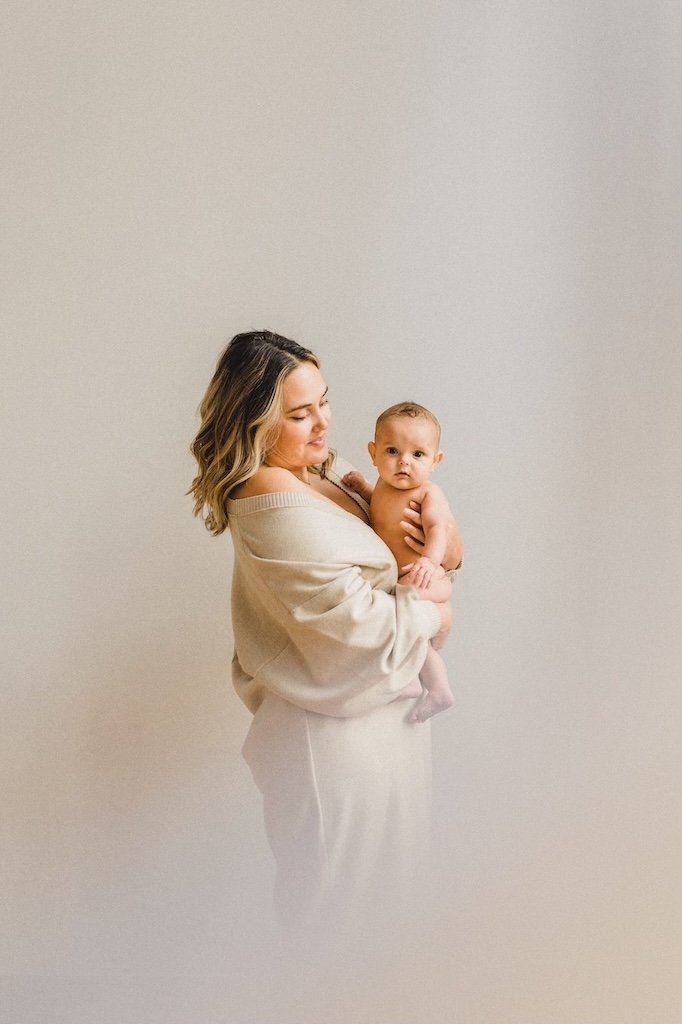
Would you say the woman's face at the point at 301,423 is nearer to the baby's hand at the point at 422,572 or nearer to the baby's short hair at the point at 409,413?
the baby's short hair at the point at 409,413

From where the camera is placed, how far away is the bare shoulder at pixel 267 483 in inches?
75.3

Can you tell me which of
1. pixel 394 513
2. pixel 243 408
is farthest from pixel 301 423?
pixel 394 513

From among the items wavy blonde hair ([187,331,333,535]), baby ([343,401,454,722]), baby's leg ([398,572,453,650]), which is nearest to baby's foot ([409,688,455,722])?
baby ([343,401,454,722])

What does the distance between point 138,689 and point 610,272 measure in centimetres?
161

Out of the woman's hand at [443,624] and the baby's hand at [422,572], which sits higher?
the baby's hand at [422,572]

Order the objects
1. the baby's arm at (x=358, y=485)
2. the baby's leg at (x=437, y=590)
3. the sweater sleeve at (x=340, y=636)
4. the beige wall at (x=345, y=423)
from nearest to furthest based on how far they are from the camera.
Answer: the sweater sleeve at (x=340, y=636) → the baby's leg at (x=437, y=590) → the baby's arm at (x=358, y=485) → the beige wall at (x=345, y=423)

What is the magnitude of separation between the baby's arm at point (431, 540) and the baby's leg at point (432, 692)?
0.15m

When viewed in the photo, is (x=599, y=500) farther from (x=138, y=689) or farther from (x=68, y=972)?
(x=68, y=972)

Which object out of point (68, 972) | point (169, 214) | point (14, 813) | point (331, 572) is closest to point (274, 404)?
point (331, 572)

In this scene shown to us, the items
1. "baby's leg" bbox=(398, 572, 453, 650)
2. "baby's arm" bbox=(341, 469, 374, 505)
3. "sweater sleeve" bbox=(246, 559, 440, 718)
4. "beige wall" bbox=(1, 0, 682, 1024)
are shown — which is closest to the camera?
"sweater sleeve" bbox=(246, 559, 440, 718)

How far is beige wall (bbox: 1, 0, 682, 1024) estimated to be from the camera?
2627mm

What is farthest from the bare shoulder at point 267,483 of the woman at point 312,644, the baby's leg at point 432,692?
the baby's leg at point 432,692

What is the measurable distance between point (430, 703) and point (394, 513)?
0.33 meters

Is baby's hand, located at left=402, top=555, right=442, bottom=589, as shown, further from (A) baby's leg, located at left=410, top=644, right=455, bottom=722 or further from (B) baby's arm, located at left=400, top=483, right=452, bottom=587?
(A) baby's leg, located at left=410, top=644, right=455, bottom=722
